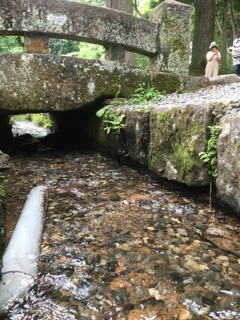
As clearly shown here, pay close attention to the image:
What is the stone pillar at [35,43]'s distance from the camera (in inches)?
180

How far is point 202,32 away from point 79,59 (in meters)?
7.04

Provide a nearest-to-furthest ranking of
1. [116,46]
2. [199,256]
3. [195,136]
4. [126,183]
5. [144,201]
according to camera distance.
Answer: [199,256]
[195,136]
[144,201]
[126,183]
[116,46]

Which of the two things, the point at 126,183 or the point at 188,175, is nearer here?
the point at 188,175

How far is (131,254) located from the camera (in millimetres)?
2064

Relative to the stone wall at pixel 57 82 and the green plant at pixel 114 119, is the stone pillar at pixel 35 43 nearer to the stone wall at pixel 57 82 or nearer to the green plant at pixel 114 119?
the stone wall at pixel 57 82

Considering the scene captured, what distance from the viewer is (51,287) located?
1704 mm

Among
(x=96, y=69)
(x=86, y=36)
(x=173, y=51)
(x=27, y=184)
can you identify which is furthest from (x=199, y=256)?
(x=173, y=51)

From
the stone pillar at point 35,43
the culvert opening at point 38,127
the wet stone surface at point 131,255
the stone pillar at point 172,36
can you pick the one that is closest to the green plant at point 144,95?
the stone pillar at point 172,36

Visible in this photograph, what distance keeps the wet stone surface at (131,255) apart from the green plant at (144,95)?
181cm

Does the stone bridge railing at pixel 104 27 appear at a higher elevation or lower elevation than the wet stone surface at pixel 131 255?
higher

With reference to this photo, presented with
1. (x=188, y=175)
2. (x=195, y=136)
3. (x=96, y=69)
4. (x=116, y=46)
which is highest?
(x=116, y=46)

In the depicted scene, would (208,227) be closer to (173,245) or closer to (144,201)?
(173,245)

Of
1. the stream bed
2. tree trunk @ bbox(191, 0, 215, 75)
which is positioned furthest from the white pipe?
tree trunk @ bbox(191, 0, 215, 75)

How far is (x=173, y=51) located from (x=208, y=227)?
416cm
